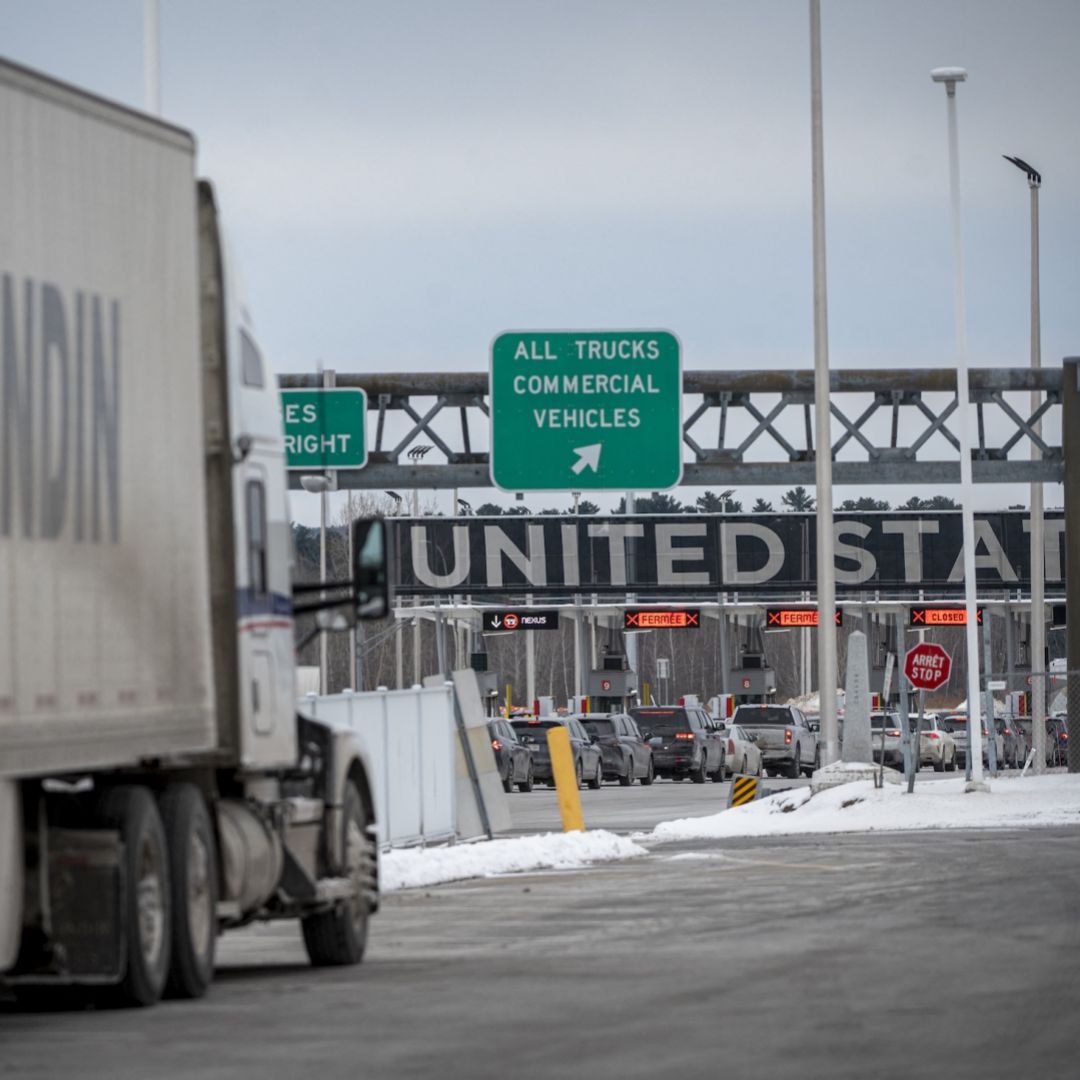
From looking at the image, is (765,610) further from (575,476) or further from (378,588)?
(378,588)

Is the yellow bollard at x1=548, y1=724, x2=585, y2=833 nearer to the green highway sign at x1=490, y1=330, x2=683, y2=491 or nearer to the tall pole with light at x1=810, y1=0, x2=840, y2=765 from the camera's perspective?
the tall pole with light at x1=810, y1=0, x2=840, y2=765

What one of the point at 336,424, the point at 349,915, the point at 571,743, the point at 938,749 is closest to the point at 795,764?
the point at 938,749

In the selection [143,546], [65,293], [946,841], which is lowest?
[946,841]

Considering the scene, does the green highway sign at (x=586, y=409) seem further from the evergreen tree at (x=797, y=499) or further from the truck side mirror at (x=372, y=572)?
the evergreen tree at (x=797, y=499)

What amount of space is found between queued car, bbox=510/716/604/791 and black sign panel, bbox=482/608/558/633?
21.5m

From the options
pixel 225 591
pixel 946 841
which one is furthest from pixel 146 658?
pixel 946 841

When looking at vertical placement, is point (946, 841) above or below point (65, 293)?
→ below

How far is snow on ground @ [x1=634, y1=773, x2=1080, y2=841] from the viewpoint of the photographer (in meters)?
30.0

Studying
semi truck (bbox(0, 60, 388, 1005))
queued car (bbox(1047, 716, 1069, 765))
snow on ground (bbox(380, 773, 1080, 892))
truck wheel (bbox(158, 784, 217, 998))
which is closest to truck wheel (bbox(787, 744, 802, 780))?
queued car (bbox(1047, 716, 1069, 765))

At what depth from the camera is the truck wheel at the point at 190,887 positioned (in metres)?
11.4

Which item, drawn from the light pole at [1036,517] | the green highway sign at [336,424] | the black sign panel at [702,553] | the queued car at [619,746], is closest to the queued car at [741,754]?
the queued car at [619,746]

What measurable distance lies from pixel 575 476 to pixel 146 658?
74.9 ft

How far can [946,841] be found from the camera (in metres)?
26.1

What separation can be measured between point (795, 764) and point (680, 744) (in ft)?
8.46
